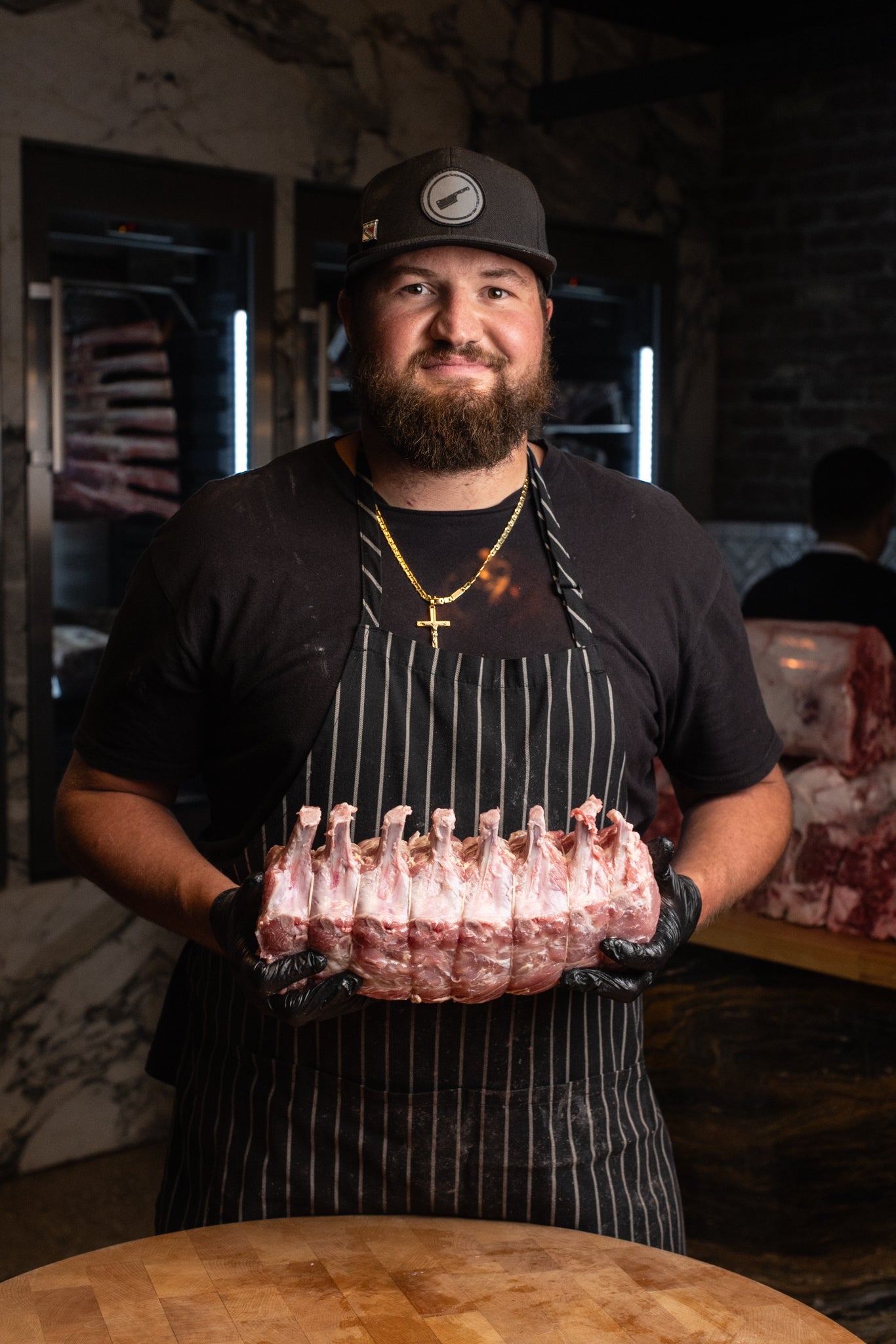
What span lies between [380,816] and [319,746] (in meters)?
0.11

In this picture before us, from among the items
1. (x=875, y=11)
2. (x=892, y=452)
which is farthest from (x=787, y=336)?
(x=875, y=11)

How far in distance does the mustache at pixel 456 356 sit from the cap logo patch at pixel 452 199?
0.49 ft

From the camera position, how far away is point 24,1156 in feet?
13.0

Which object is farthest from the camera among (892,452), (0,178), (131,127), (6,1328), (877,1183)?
(892,452)

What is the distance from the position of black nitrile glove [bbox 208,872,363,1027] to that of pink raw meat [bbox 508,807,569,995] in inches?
7.0

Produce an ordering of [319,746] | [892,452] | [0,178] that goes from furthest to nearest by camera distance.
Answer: [892,452], [0,178], [319,746]

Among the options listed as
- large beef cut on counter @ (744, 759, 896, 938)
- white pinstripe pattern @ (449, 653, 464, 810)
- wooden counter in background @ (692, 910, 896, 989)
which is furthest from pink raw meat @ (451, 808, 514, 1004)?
large beef cut on counter @ (744, 759, 896, 938)

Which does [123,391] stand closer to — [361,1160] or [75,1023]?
[75,1023]

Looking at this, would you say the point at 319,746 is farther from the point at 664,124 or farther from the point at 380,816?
the point at 664,124

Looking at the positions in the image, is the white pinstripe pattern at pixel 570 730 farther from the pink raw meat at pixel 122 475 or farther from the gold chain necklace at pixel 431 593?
the pink raw meat at pixel 122 475

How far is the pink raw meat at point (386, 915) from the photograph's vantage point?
1.48 meters

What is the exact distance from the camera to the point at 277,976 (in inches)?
58.1

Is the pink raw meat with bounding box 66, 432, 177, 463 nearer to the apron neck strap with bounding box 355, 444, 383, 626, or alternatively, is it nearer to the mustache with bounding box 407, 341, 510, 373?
the apron neck strap with bounding box 355, 444, 383, 626

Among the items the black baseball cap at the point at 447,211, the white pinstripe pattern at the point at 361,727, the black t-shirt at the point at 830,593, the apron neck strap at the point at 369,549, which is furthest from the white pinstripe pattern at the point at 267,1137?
the black t-shirt at the point at 830,593
